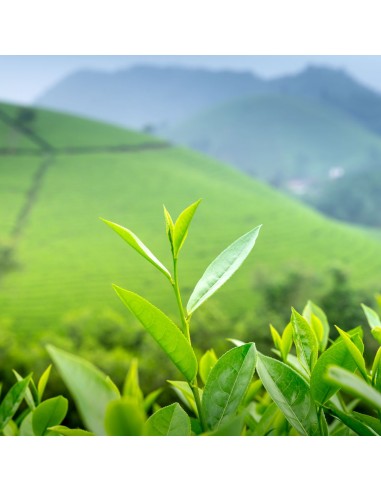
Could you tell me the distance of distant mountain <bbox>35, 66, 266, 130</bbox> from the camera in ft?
36.5

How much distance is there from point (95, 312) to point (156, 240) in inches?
72.2

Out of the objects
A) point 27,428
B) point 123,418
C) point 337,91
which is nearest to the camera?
point 123,418

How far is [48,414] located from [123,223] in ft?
34.8

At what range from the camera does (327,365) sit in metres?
0.19

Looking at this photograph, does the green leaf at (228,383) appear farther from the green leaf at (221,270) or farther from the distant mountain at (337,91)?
the distant mountain at (337,91)

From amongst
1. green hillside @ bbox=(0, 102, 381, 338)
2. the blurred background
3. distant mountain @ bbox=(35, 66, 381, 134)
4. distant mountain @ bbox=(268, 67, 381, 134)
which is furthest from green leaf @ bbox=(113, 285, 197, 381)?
distant mountain @ bbox=(268, 67, 381, 134)

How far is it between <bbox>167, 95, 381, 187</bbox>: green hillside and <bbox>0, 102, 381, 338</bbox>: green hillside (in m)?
0.39

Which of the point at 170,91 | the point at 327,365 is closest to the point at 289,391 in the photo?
the point at 327,365

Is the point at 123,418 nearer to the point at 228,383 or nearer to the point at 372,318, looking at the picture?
the point at 228,383
